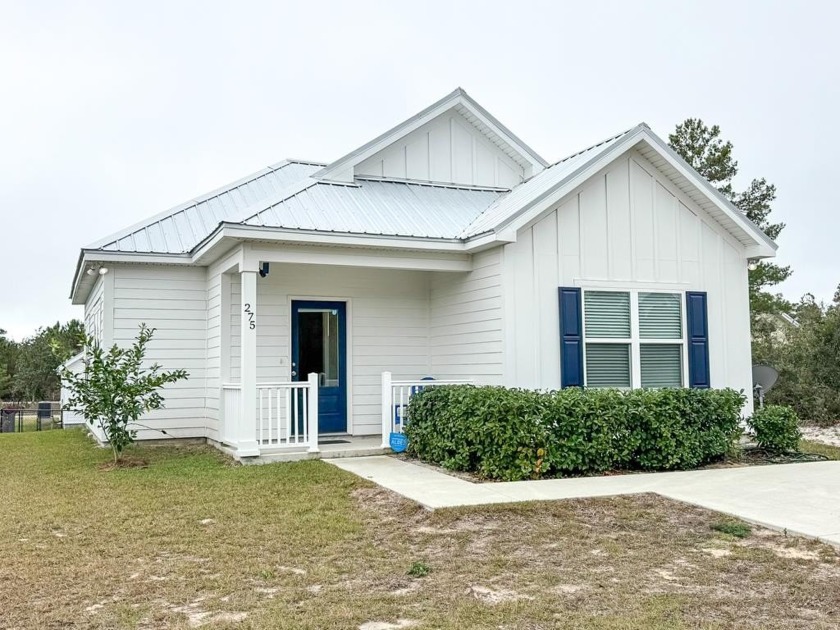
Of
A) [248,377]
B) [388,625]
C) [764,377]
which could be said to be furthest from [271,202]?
[764,377]

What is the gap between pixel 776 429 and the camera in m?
9.75

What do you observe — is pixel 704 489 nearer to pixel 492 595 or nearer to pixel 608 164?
pixel 492 595

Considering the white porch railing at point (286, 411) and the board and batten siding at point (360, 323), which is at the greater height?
the board and batten siding at point (360, 323)

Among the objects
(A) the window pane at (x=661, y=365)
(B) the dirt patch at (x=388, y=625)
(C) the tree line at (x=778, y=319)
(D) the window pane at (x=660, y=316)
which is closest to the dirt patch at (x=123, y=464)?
(B) the dirt patch at (x=388, y=625)

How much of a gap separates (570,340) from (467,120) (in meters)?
5.29

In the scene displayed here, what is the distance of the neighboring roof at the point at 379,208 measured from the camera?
380 inches

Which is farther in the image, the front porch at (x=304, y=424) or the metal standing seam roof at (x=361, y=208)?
the metal standing seam roof at (x=361, y=208)

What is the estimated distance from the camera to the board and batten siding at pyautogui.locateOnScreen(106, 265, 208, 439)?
11047mm

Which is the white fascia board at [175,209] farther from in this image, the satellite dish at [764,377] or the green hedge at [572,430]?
the satellite dish at [764,377]

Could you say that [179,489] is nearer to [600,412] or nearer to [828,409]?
[600,412]

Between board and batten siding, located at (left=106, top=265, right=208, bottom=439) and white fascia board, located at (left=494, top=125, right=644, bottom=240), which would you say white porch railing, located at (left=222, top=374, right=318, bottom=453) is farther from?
white fascia board, located at (left=494, top=125, right=644, bottom=240)

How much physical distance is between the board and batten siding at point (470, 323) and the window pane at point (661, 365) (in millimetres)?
2129

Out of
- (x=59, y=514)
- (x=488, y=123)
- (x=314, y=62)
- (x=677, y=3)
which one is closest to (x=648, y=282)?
(x=488, y=123)

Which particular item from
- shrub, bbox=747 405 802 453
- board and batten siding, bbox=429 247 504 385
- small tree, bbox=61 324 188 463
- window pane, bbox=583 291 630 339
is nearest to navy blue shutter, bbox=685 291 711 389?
shrub, bbox=747 405 802 453
